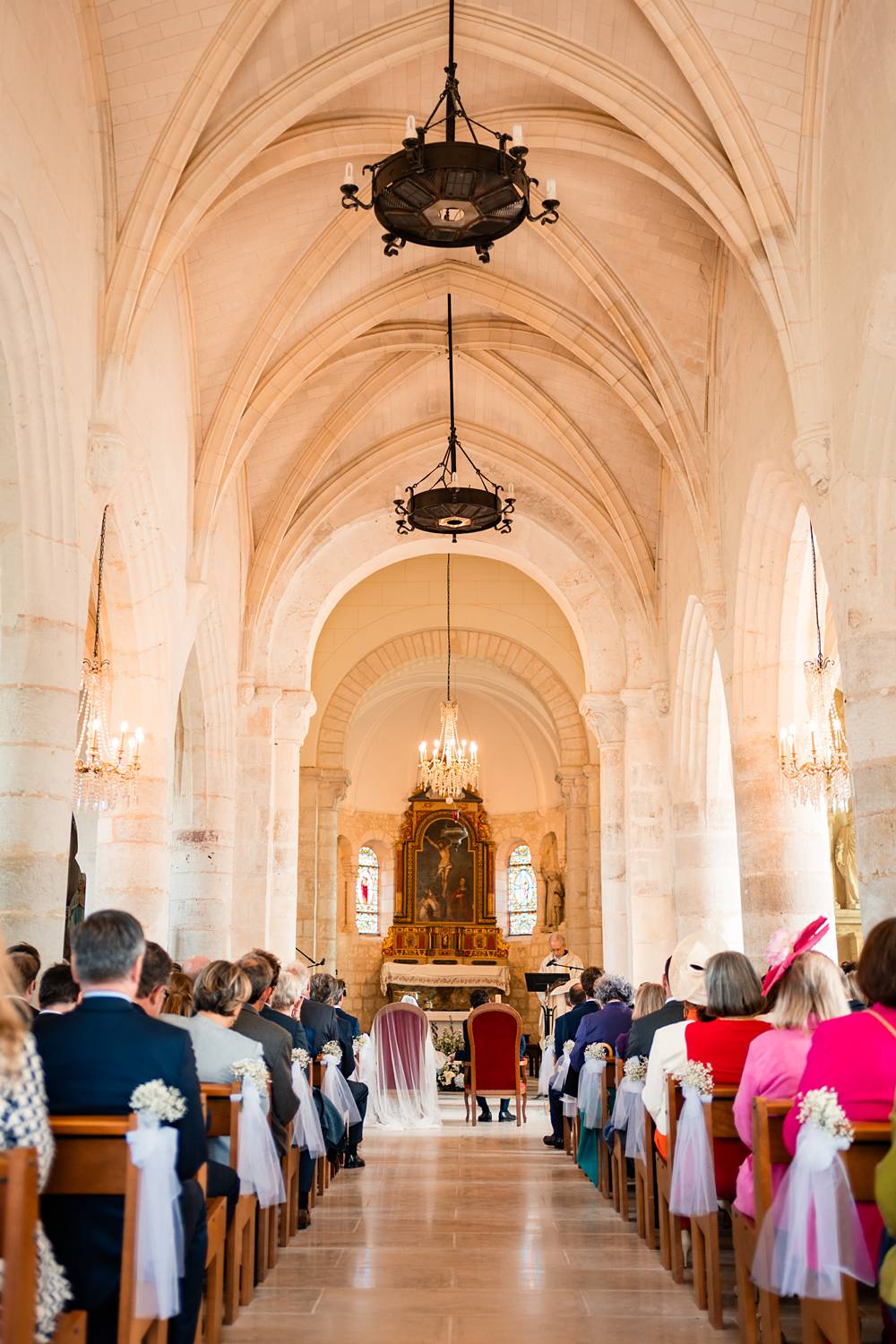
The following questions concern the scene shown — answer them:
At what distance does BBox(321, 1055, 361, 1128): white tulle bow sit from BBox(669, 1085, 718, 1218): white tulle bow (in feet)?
12.8

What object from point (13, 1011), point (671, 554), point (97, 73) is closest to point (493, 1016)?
point (671, 554)

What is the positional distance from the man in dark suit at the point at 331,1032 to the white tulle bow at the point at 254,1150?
3.04 m

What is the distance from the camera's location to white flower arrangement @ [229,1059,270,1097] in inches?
209

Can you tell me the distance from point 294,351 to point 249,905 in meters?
6.92

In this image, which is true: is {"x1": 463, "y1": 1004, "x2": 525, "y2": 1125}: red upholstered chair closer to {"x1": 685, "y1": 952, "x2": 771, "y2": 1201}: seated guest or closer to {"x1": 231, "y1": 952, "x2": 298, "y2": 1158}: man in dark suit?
{"x1": 231, "y1": 952, "x2": 298, "y2": 1158}: man in dark suit

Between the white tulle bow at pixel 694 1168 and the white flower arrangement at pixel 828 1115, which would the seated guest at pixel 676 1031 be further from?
the white flower arrangement at pixel 828 1115

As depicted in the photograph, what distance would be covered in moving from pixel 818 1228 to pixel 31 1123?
228cm

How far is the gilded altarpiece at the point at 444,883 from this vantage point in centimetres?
2492

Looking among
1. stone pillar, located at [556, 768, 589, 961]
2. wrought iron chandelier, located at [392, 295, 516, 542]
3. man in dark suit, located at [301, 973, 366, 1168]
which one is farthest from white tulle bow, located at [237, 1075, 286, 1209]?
stone pillar, located at [556, 768, 589, 961]

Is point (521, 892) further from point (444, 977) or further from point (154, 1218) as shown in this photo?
point (154, 1218)

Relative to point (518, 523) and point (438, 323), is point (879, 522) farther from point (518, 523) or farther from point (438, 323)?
point (518, 523)

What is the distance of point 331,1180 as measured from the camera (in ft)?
29.7

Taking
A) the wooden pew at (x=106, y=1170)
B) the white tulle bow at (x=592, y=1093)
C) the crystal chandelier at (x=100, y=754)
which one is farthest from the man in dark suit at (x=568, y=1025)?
the wooden pew at (x=106, y=1170)

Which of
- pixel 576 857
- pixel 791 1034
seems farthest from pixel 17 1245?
pixel 576 857
